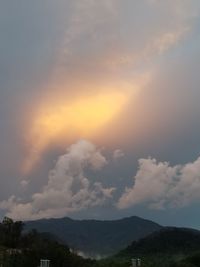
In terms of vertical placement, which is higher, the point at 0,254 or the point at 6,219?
the point at 6,219

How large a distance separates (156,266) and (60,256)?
60.5 m

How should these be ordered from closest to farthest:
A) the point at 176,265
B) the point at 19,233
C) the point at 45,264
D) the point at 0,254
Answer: the point at 45,264 < the point at 0,254 < the point at 176,265 < the point at 19,233

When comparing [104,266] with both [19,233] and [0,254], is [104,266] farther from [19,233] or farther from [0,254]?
[0,254]

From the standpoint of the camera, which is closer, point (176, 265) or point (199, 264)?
point (176, 265)

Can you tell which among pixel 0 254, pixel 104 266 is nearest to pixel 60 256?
pixel 0 254

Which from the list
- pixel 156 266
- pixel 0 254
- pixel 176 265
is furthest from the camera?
pixel 156 266

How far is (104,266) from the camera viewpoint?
136250 millimetres

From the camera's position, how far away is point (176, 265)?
12988 cm

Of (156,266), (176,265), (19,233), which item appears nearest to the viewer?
→ (176,265)

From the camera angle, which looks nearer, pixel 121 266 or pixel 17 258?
pixel 17 258

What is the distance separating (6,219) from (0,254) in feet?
108

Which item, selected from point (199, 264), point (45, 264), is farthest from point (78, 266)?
point (199, 264)

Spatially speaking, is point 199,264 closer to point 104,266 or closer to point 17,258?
point 104,266

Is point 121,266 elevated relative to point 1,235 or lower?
lower
